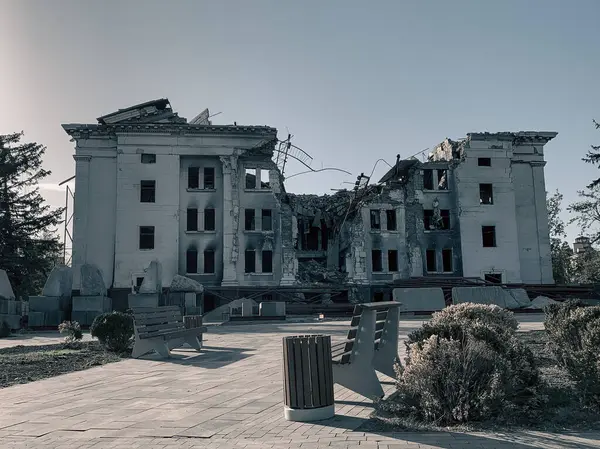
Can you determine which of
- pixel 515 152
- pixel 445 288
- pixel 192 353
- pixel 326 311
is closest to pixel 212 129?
pixel 326 311

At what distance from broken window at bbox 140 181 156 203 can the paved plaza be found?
31759mm

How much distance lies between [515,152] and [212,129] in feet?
78.5

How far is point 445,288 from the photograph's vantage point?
3631cm

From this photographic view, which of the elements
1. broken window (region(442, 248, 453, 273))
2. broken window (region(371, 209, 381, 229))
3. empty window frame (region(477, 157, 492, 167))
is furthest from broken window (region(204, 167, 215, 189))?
empty window frame (region(477, 157, 492, 167))

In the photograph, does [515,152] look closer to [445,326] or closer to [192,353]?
[192,353]

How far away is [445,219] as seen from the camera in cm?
4412

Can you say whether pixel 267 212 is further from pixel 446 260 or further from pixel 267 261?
pixel 446 260

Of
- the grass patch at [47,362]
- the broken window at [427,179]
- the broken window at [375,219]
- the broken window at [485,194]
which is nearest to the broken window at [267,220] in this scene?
the broken window at [375,219]

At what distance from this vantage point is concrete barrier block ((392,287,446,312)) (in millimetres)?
32281

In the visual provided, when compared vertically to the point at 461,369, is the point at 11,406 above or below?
below

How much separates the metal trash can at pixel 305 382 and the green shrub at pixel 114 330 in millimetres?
8221

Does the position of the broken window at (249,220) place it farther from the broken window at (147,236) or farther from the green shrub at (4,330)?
the green shrub at (4,330)

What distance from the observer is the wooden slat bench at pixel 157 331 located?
39.5ft

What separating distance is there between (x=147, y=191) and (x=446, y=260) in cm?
2312
